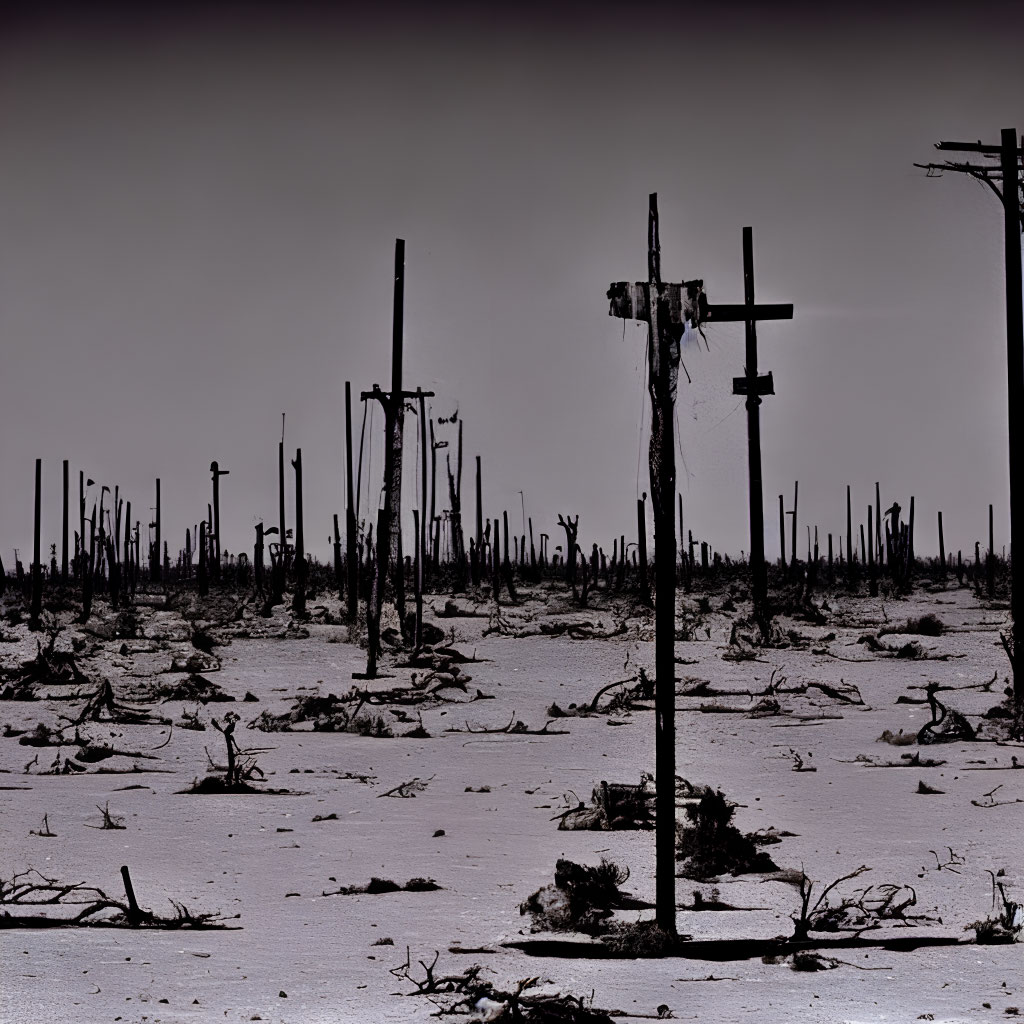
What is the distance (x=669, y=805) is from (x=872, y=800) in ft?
14.3

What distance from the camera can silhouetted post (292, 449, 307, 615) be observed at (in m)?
27.9

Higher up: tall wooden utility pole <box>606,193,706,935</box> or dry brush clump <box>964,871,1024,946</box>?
tall wooden utility pole <box>606,193,706,935</box>

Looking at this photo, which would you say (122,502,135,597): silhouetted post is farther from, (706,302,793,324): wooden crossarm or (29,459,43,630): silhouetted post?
(706,302,793,324): wooden crossarm

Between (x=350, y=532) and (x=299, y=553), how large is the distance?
81.1 inches

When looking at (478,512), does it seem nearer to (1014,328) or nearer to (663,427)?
(1014,328)

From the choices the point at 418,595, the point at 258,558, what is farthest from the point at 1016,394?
the point at 258,558

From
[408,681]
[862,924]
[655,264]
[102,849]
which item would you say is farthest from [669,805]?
[408,681]

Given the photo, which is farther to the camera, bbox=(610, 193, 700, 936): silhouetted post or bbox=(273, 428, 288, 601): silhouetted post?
bbox=(273, 428, 288, 601): silhouetted post

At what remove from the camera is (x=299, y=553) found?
28.0 meters

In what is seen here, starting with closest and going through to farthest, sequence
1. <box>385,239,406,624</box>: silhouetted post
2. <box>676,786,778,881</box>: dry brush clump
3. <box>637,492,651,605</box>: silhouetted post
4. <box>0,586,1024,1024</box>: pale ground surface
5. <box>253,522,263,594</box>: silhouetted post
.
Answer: <box>0,586,1024,1024</box>: pale ground surface
<box>676,786,778,881</box>: dry brush clump
<box>385,239,406,624</box>: silhouetted post
<box>637,492,651,605</box>: silhouetted post
<box>253,522,263,594</box>: silhouetted post

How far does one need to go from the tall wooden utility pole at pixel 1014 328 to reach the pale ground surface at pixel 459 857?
1763mm

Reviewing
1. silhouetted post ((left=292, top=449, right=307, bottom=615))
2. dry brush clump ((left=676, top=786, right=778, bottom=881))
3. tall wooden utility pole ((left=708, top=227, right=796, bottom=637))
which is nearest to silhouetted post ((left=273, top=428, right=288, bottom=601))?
silhouetted post ((left=292, top=449, right=307, bottom=615))

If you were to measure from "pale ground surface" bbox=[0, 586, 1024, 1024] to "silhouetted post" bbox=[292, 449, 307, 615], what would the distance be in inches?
418

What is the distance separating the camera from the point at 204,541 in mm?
36594
